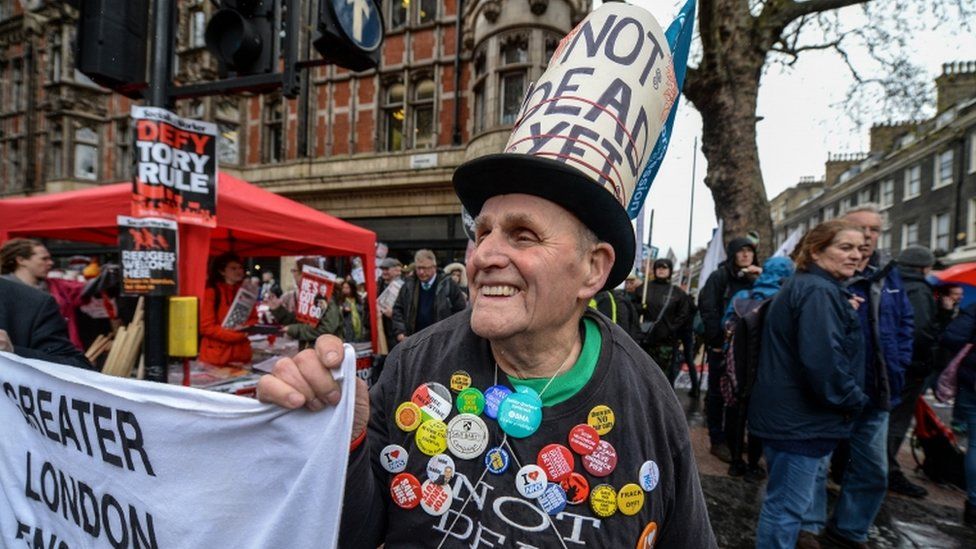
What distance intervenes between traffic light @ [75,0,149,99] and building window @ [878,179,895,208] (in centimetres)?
3858

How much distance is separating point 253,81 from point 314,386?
9.27 ft

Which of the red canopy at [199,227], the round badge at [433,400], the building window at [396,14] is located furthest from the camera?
the building window at [396,14]

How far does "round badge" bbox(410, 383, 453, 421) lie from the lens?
4.29 ft

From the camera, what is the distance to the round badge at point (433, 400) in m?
1.31

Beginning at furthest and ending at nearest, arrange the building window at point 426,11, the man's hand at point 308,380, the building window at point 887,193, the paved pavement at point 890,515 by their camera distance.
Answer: the building window at point 887,193 < the building window at point 426,11 < the paved pavement at point 890,515 < the man's hand at point 308,380

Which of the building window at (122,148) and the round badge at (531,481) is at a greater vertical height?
the building window at (122,148)

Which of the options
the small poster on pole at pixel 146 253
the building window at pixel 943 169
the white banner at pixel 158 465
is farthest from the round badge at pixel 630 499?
the building window at pixel 943 169

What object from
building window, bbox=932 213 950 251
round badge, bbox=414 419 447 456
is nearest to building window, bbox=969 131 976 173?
building window, bbox=932 213 950 251

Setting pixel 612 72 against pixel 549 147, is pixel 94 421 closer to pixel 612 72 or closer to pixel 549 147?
pixel 549 147

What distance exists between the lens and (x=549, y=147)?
135 centimetres

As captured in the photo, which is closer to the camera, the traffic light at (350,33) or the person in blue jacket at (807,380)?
the person in blue jacket at (807,380)

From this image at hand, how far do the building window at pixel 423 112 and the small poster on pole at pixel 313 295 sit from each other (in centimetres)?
1170

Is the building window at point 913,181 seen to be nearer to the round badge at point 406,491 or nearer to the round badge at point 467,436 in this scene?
the round badge at point 467,436

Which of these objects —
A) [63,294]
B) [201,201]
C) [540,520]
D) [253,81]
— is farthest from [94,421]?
[63,294]
